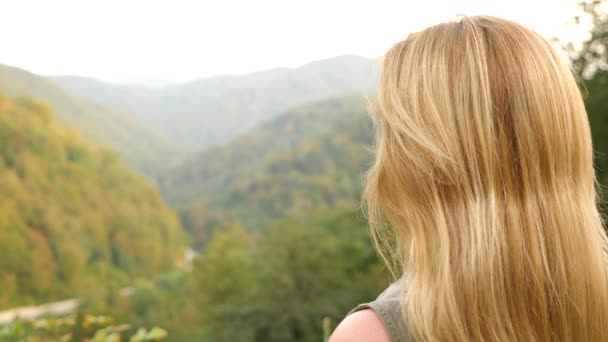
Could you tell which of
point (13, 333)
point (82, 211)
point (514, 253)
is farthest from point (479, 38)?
point (82, 211)

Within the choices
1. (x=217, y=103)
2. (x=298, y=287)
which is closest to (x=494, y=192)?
(x=298, y=287)

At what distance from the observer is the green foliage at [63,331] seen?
2.03m

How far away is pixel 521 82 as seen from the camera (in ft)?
3.35

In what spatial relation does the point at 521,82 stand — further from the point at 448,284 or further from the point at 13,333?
the point at 13,333

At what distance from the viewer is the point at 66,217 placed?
44125 millimetres

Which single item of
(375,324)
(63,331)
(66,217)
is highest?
(375,324)

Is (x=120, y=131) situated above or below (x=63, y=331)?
below

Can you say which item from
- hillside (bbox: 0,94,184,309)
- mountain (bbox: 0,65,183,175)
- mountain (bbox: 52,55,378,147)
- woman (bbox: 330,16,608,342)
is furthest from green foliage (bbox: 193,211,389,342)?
mountain (bbox: 52,55,378,147)

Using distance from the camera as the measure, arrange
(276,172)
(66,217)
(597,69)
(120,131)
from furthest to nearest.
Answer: (120,131), (276,172), (66,217), (597,69)

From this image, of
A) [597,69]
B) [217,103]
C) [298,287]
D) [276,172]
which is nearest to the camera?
[597,69]

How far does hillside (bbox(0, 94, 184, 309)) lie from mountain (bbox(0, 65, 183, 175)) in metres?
22.1

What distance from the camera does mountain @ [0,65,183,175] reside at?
244 ft

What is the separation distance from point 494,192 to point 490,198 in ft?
0.04

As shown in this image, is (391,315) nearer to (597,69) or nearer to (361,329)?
(361,329)
